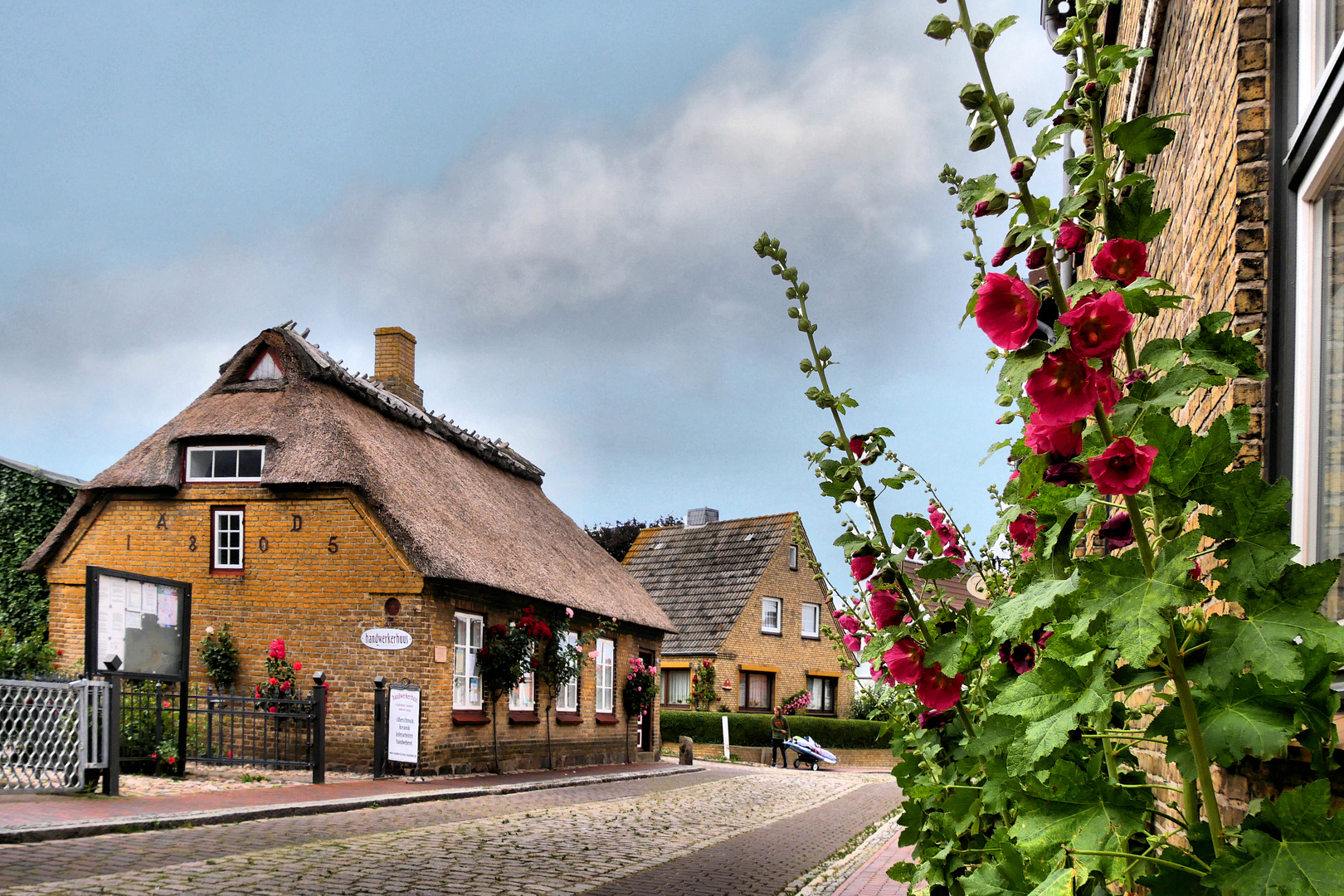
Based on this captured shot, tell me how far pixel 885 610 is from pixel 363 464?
15.7 metres

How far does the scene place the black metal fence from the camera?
14.2 meters

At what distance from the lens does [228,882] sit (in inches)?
284

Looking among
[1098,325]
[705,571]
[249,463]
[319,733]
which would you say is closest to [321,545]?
[249,463]

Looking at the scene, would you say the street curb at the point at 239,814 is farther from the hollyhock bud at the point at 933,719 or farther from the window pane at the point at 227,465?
the hollyhock bud at the point at 933,719

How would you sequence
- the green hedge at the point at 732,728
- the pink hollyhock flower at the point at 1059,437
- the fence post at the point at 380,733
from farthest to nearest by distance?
1. the green hedge at the point at 732,728
2. the fence post at the point at 380,733
3. the pink hollyhock flower at the point at 1059,437

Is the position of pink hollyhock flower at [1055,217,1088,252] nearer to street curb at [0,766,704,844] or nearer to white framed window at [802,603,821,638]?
street curb at [0,766,704,844]

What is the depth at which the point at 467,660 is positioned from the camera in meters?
18.6

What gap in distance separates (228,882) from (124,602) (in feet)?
24.7

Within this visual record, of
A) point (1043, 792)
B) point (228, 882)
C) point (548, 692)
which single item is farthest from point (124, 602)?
point (1043, 792)

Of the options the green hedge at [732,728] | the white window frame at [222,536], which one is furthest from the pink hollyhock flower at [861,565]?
the green hedge at [732,728]

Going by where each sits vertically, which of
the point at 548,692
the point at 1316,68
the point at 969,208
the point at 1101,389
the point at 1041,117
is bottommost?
the point at 548,692

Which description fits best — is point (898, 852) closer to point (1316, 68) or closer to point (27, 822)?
point (27, 822)

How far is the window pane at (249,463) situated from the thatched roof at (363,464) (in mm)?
275

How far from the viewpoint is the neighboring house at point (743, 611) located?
32.8 meters
